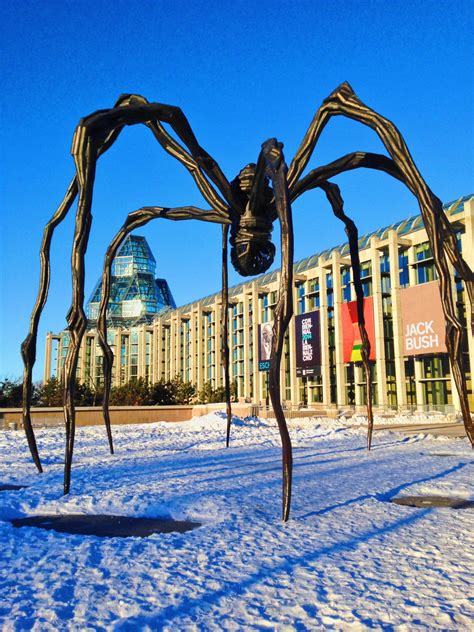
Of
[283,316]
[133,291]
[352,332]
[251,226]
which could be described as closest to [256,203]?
[251,226]

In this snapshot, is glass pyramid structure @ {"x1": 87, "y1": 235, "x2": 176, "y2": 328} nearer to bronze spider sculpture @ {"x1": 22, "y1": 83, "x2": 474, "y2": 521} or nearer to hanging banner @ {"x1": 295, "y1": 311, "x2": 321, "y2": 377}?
hanging banner @ {"x1": 295, "y1": 311, "x2": 321, "y2": 377}

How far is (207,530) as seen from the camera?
2.88m

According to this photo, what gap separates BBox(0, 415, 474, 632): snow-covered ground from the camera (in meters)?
1.79

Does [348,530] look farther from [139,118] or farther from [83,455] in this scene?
[83,455]

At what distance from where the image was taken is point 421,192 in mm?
3385

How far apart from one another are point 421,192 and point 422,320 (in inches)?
1287

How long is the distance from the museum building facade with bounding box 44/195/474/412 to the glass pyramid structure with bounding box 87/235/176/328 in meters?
26.6

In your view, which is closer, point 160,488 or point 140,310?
point 160,488

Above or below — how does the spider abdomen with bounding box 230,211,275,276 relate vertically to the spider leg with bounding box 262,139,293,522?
above

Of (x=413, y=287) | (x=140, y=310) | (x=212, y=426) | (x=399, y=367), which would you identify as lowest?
(x=212, y=426)

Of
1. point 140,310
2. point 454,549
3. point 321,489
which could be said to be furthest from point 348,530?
point 140,310

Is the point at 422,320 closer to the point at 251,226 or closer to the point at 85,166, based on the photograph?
the point at 251,226

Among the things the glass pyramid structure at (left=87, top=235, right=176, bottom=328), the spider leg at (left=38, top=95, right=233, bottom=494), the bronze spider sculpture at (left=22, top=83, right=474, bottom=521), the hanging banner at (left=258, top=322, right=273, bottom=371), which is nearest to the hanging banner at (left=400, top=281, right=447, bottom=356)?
the hanging banner at (left=258, top=322, right=273, bottom=371)

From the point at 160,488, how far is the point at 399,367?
→ 34.2 m
